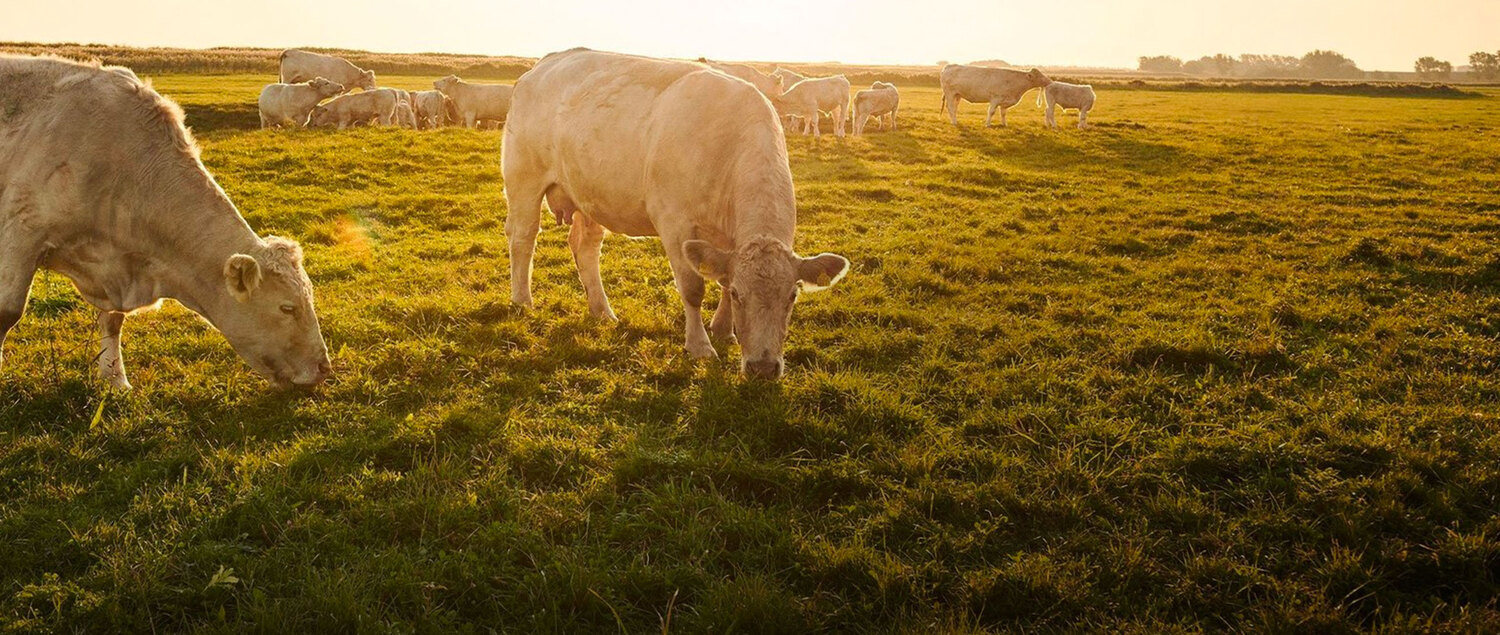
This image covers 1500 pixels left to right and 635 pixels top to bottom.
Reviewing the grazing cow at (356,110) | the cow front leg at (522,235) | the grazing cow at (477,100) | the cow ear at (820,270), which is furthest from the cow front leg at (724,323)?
the grazing cow at (477,100)

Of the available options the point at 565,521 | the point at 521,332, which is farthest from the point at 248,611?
the point at 521,332

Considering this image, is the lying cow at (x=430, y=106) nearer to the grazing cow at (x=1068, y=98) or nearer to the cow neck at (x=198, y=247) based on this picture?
the grazing cow at (x=1068, y=98)

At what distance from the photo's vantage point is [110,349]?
6273mm

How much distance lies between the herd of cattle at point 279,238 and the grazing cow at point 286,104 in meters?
21.8

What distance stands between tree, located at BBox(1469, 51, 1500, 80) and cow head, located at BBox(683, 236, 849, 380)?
206747 millimetres

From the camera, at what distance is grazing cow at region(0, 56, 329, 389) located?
5301 mm

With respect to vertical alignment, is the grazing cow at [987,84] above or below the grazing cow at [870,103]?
above

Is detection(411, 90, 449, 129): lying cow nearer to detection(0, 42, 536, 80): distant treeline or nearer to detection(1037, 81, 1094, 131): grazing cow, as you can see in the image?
detection(0, 42, 536, 80): distant treeline

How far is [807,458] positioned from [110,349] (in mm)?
5439

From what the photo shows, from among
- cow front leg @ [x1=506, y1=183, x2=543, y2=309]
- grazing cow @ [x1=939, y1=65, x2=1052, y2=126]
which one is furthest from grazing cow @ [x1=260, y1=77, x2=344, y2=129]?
grazing cow @ [x1=939, y1=65, x2=1052, y2=126]

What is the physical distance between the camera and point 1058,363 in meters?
7.14

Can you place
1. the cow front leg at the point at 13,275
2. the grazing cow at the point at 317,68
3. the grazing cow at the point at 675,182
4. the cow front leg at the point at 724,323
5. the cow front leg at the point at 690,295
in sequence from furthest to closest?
the grazing cow at the point at 317,68 → the cow front leg at the point at 724,323 → the cow front leg at the point at 690,295 → the grazing cow at the point at 675,182 → the cow front leg at the point at 13,275

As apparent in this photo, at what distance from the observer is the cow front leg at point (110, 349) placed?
245 inches

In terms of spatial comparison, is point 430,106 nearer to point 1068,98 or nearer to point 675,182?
point 1068,98
